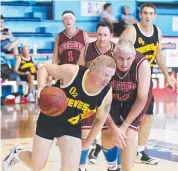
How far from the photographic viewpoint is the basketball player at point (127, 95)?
4.05 m

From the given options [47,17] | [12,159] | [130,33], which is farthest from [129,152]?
[47,17]

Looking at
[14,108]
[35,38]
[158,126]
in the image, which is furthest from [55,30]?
[158,126]

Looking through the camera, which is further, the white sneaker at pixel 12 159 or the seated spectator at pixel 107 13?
the seated spectator at pixel 107 13

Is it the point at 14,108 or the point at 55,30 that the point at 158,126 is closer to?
the point at 14,108

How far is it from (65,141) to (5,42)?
865 centimetres

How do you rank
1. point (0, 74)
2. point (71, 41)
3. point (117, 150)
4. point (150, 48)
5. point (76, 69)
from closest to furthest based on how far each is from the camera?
1. point (76, 69)
2. point (117, 150)
3. point (150, 48)
4. point (71, 41)
5. point (0, 74)

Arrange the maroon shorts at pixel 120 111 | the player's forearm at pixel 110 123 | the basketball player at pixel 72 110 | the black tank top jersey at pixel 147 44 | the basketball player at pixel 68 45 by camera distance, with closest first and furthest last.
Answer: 1. the basketball player at pixel 72 110
2. the player's forearm at pixel 110 123
3. the maroon shorts at pixel 120 111
4. the black tank top jersey at pixel 147 44
5. the basketball player at pixel 68 45

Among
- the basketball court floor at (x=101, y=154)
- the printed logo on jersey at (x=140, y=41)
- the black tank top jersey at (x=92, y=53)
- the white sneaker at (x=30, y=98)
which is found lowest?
the white sneaker at (x=30, y=98)

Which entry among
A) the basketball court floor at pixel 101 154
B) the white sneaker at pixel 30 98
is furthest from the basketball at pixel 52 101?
the white sneaker at pixel 30 98

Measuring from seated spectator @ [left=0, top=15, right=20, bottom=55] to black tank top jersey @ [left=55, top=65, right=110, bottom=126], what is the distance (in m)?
8.53

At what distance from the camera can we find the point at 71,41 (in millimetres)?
6500

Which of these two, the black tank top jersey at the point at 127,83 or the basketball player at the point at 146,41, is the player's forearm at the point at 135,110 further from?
the basketball player at the point at 146,41

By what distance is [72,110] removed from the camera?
3.87 meters

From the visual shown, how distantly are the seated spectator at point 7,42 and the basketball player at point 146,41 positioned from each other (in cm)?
707
